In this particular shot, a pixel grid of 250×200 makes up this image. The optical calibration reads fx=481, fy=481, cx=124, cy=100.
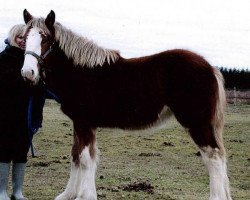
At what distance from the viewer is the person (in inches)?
258

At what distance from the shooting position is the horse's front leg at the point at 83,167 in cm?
654

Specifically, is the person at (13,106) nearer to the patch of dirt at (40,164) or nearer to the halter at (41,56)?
the halter at (41,56)

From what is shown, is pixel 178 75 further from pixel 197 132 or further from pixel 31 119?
pixel 31 119

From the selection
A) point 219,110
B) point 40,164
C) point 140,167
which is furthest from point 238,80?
point 219,110

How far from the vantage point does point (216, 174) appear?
20.3 feet

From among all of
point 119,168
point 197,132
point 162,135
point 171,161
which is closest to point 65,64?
point 197,132

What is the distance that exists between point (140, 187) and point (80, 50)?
2420 mm

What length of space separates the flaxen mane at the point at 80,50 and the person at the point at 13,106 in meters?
0.53

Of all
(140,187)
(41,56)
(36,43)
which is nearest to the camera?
(36,43)

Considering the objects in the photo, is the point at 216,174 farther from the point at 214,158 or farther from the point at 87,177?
the point at 87,177

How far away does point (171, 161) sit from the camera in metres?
10.4

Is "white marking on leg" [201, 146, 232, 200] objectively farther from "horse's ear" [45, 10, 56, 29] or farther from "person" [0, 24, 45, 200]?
"horse's ear" [45, 10, 56, 29]

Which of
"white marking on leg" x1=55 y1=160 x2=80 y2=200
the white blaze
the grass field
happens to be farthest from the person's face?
"white marking on leg" x1=55 y1=160 x2=80 y2=200

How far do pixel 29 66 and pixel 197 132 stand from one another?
7.60ft
